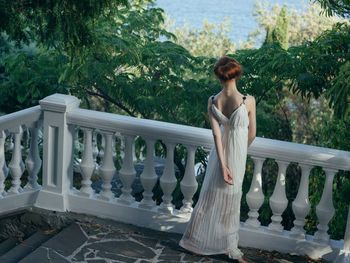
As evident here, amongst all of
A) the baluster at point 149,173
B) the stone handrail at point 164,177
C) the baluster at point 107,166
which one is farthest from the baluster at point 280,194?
the baluster at point 107,166

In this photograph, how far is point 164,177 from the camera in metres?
5.34

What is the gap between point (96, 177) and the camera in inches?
377

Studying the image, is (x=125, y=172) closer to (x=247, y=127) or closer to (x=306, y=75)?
(x=247, y=127)

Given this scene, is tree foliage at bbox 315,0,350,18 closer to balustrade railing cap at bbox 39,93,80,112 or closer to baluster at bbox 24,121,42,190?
balustrade railing cap at bbox 39,93,80,112

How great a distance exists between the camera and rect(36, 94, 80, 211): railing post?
541cm

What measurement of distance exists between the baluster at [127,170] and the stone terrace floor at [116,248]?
0.28 meters

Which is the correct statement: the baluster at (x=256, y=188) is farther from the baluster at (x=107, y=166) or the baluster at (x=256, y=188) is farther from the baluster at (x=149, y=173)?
the baluster at (x=107, y=166)

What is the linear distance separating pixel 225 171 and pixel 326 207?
1062 mm

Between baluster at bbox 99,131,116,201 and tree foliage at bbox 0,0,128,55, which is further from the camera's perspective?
baluster at bbox 99,131,116,201

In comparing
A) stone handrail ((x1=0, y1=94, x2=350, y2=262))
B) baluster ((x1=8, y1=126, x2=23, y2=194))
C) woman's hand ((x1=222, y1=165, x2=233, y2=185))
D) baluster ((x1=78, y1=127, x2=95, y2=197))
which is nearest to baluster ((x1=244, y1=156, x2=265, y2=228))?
stone handrail ((x1=0, y1=94, x2=350, y2=262))

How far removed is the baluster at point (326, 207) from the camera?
4.80 metres

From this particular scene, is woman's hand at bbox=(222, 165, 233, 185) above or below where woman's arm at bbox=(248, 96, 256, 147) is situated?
below

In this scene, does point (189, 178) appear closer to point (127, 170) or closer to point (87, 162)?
point (127, 170)

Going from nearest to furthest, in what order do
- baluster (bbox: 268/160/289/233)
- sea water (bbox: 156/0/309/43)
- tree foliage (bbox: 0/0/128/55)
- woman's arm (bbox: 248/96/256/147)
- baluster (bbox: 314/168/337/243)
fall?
tree foliage (bbox: 0/0/128/55) < woman's arm (bbox: 248/96/256/147) < baluster (bbox: 314/168/337/243) < baluster (bbox: 268/160/289/233) < sea water (bbox: 156/0/309/43)
